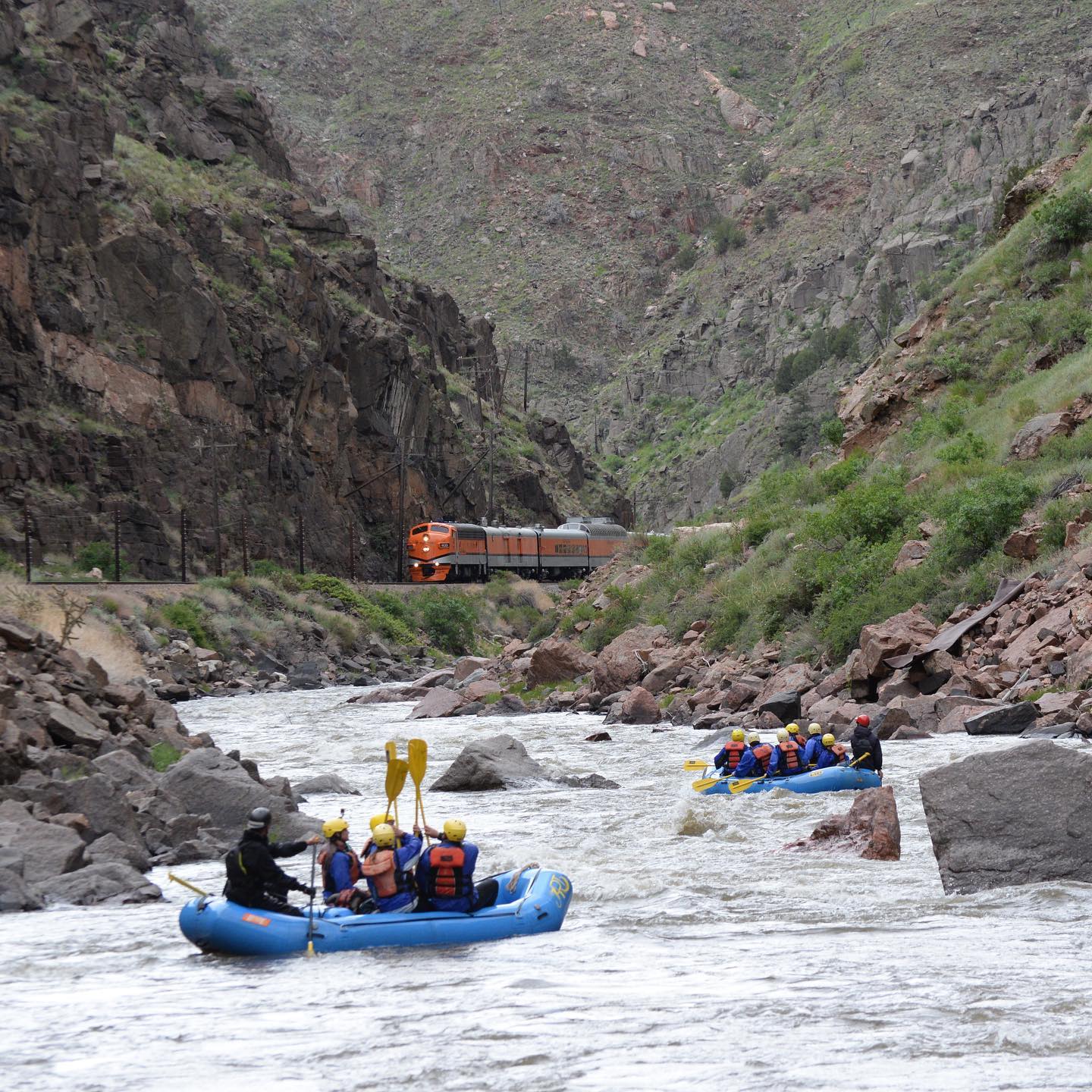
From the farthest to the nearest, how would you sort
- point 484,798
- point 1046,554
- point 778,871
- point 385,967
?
point 1046,554, point 484,798, point 778,871, point 385,967

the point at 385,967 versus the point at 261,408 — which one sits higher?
the point at 261,408

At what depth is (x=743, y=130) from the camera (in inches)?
6043

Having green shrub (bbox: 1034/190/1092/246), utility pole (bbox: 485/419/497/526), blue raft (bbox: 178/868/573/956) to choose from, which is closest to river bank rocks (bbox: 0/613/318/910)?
blue raft (bbox: 178/868/573/956)

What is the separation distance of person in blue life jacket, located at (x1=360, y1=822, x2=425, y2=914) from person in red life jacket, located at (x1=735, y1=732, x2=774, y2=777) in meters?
7.42

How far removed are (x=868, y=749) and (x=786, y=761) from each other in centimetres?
109

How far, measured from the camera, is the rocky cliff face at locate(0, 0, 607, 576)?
4912cm

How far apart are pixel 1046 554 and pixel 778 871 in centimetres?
1334

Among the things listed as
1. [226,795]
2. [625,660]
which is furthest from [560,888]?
[625,660]

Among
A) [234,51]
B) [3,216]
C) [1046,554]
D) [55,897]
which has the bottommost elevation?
[55,897]

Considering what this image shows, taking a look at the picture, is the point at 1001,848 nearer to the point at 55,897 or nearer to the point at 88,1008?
the point at 88,1008

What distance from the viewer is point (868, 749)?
16.6 meters

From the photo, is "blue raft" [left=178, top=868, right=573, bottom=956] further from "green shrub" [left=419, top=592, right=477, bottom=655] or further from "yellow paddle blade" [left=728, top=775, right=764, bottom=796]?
"green shrub" [left=419, top=592, right=477, bottom=655]

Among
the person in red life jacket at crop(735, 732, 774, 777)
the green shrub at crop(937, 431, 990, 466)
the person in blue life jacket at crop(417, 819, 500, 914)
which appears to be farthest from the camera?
the green shrub at crop(937, 431, 990, 466)

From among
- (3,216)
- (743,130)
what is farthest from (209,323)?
(743,130)
